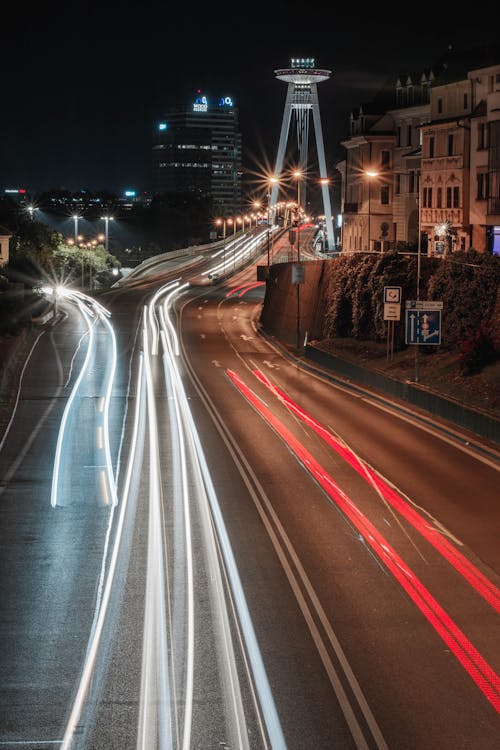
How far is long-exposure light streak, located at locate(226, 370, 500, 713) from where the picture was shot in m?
12.5

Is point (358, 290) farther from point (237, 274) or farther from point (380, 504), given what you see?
point (237, 274)

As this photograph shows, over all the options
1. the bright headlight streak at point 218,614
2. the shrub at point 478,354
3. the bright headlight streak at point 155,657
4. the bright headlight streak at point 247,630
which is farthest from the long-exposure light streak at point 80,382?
the shrub at point 478,354

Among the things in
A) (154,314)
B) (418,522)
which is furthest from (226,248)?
(418,522)

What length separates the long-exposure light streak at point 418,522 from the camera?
16375mm

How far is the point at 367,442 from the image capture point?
3017 cm

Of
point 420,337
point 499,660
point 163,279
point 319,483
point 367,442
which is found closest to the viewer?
point 499,660

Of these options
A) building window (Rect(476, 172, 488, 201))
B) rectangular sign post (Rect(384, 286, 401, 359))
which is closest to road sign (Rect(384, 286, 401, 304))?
rectangular sign post (Rect(384, 286, 401, 359))

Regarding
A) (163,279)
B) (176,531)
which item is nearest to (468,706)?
(176,531)

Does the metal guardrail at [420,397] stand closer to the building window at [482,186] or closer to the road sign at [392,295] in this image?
the road sign at [392,295]

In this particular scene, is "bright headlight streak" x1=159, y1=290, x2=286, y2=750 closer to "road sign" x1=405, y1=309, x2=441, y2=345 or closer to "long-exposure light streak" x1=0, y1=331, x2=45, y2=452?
"long-exposure light streak" x1=0, y1=331, x2=45, y2=452

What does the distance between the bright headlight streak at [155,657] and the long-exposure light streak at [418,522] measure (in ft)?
16.0

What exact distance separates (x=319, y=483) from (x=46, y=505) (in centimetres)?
630

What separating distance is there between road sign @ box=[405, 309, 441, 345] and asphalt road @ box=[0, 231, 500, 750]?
105 inches

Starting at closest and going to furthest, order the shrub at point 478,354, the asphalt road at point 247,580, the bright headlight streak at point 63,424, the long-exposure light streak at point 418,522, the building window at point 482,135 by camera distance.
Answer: the asphalt road at point 247,580
the long-exposure light streak at point 418,522
the bright headlight streak at point 63,424
the shrub at point 478,354
the building window at point 482,135
